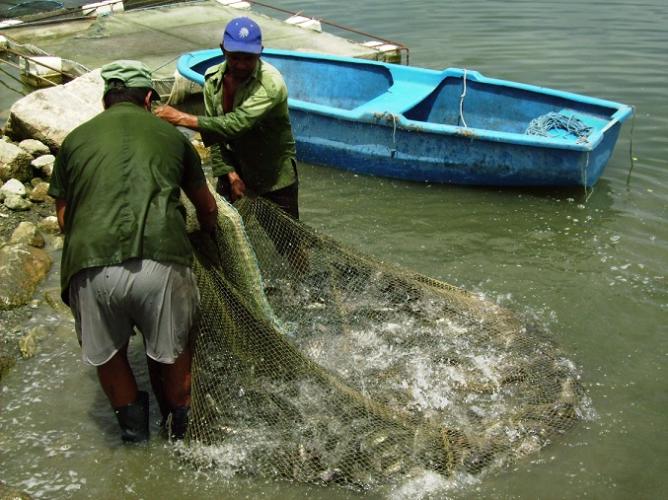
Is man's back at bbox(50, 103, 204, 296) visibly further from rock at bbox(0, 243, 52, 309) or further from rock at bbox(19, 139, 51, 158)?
rock at bbox(19, 139, 51, 158)

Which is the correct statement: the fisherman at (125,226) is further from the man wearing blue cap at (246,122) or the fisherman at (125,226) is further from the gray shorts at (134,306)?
the man wearing blue cap at (246,122)

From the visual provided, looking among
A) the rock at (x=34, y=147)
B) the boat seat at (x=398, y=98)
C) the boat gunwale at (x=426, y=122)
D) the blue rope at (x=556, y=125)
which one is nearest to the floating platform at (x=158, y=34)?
the boat gunwale at (x=426, y=122)

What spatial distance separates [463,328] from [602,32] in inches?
397

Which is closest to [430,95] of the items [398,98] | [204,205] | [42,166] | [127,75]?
[398,98]

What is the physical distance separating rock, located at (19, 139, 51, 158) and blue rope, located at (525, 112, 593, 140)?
203 inches

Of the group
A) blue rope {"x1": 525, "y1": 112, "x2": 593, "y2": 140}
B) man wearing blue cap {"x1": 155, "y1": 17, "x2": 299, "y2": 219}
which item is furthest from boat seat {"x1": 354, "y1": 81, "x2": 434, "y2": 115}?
man wearing blue cap {"x1": 155, "y1": 17, "x2": 299, "y2": 219}

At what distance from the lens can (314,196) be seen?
777 cm

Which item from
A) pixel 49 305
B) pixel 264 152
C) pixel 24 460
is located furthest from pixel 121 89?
pixel 49 305

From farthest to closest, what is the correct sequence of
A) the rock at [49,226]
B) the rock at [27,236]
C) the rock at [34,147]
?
the rock at [34,147], the rock at [49,226], the rock at [27,236]

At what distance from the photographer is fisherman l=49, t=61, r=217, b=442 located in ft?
11.3

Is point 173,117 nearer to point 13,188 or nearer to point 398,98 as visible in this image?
point 13,188

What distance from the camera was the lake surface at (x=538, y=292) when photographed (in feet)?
13.3

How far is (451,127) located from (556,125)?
124 cm

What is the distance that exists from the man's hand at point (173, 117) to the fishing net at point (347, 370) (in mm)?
616
